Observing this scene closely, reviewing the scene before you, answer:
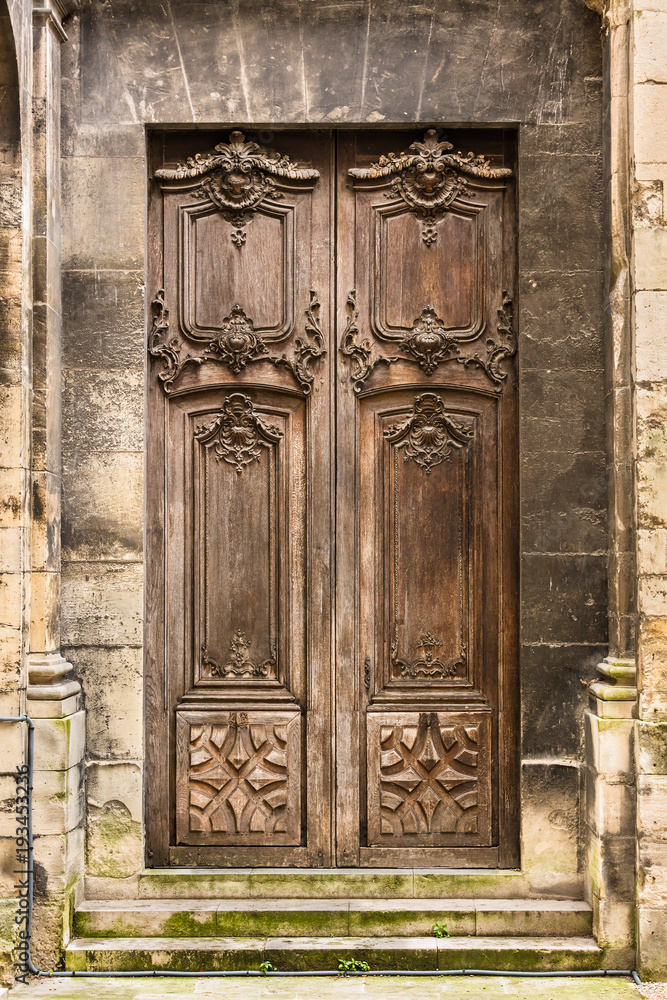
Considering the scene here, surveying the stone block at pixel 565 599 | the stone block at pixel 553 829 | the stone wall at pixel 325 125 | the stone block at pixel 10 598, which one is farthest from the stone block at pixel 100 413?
the stone block at pixel 553 829

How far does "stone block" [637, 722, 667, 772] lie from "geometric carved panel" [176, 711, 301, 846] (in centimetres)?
170

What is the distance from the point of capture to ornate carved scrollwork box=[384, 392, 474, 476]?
4957 millimetres

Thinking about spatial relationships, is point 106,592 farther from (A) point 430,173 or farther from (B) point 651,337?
(B) point 651,337

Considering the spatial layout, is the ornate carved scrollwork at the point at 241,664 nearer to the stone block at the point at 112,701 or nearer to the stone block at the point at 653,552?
the stone block at the point at 112,701

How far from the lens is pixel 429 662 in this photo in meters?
4.91

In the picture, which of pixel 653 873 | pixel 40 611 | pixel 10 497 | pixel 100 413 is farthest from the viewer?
pixel 100 413

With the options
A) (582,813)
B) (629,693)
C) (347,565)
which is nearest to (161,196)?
(347,565)

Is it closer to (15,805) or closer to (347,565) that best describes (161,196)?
(347,565)

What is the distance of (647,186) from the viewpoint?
4.45 metres

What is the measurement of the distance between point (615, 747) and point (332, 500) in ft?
6.02

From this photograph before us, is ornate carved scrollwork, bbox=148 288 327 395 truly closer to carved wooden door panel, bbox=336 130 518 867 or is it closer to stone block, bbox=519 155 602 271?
carved wooden door panel, bbox=336 130 518 867

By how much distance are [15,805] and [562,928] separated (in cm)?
270

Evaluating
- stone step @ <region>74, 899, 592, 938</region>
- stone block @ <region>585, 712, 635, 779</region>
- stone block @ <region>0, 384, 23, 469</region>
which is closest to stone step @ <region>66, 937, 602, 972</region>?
stone step @ <region>74, 899, 592, 938</region>

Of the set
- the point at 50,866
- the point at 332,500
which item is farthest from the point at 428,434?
the point at 50,866
